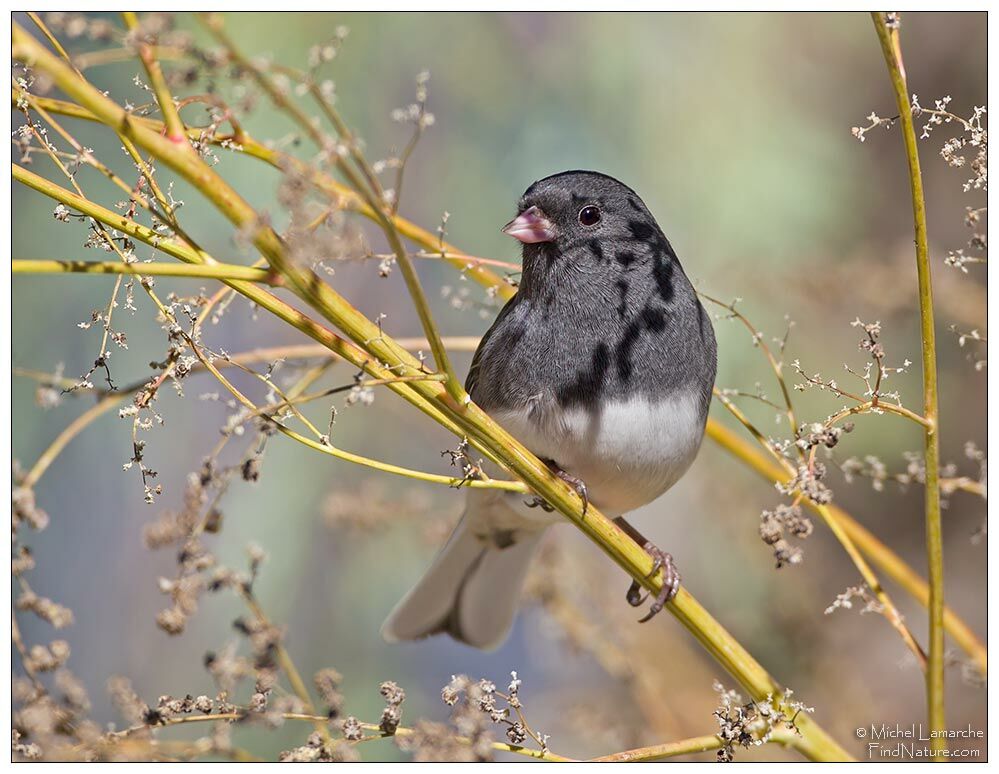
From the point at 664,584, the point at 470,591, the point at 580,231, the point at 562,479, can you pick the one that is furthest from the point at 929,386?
the point at 470,591

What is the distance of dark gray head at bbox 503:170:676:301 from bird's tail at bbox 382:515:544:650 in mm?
628

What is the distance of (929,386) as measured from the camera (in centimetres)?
118

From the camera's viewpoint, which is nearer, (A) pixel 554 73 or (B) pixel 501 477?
(B) pixel 501 477

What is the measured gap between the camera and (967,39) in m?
2.64

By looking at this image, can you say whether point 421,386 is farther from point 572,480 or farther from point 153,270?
point 572,480

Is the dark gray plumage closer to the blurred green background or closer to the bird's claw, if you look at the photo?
the bird's claw

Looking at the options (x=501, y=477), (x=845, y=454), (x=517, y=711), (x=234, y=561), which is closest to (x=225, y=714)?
(x=517, y=711)

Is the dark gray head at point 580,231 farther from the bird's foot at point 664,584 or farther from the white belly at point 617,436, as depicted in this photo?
the bird's foot at point 664,584

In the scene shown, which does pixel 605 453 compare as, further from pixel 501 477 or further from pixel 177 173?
pixel 177 173

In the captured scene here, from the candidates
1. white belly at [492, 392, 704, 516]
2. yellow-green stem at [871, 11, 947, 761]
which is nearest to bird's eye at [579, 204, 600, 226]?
white belly at [492, 392, 704, 516]

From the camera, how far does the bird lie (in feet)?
5.60

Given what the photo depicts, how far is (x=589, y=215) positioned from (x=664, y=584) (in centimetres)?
73

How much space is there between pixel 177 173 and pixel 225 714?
59 cm

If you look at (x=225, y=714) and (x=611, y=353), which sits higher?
(x=611, y=353)
